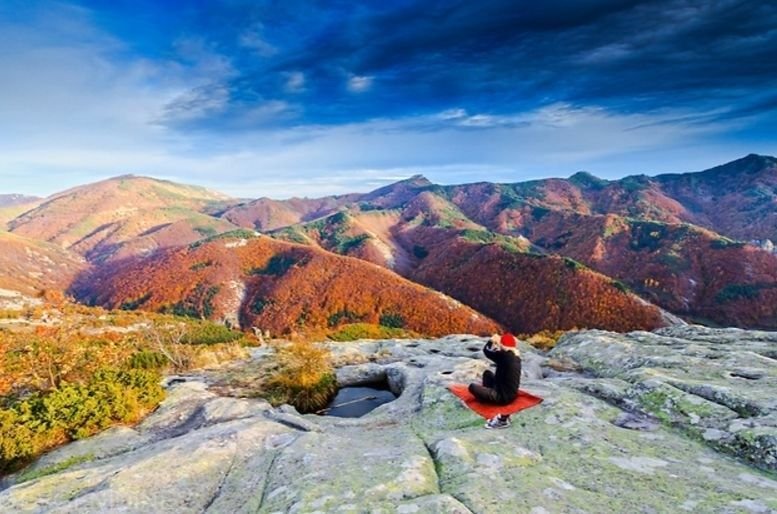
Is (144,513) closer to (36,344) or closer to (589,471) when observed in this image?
(589,471)

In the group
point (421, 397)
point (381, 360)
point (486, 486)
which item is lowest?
point (381, 360)

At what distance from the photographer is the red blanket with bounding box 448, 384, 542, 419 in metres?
13.8

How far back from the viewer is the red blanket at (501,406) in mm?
13812

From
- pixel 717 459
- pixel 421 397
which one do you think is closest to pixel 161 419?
pixel 421 397

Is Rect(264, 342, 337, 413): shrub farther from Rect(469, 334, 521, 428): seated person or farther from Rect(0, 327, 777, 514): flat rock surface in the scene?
Rect(469, 334, 521, 428): seated person

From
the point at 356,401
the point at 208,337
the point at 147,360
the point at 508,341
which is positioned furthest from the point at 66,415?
the point at 208,337

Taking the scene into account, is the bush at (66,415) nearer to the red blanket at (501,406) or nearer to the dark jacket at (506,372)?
the red blanket at (501,406)

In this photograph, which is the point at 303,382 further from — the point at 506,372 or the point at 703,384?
the point at 703,384

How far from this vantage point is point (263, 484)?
1048 centimetres

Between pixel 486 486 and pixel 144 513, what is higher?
pixel 486 486

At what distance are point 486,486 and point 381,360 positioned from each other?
1899 centimetres

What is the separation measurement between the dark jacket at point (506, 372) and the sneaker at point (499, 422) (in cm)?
99

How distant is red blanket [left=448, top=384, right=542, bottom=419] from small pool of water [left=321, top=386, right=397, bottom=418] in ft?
22.3

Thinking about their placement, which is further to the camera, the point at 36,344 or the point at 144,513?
the point at 36,344
